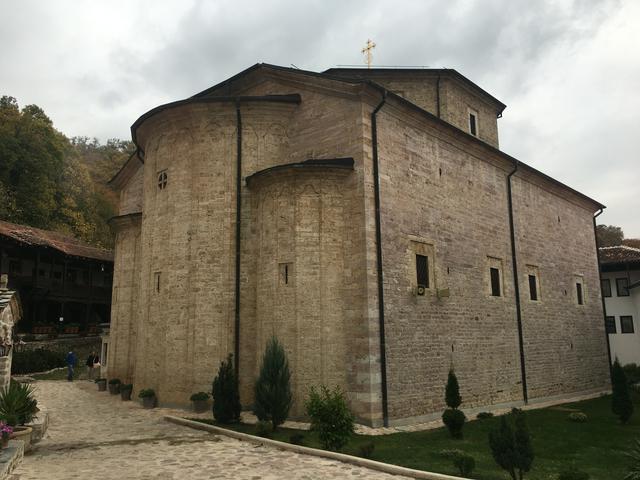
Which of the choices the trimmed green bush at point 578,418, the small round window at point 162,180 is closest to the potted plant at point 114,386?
the small round window at point 162,180

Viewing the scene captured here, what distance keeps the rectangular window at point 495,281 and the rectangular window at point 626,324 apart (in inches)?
733

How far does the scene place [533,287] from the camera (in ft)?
63.2

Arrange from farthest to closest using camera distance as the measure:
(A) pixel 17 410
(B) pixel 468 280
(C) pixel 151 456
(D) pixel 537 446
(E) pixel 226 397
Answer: (B) pixel 468 280, (E) pixel 226 397, (D) pixel 537 446, (A) pixel 17 410, (C) pixel 151 456

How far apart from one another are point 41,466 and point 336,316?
21.9 ft

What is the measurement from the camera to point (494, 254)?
17328 mm

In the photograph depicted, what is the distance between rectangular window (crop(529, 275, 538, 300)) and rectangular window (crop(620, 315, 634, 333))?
1563 centimetres

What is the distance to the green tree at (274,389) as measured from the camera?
36.7 feet

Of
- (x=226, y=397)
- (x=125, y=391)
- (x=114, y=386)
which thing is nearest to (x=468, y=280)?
(x=226, y=397)

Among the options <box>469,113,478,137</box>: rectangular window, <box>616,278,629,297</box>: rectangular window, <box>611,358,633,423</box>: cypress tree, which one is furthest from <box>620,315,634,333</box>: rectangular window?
<box>611,358,633,423</box>: cypress tree

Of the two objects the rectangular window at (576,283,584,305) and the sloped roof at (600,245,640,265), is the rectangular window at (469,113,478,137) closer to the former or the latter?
the rectangular window at (576,283,584,305)

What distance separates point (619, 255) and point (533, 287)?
53.9 ft

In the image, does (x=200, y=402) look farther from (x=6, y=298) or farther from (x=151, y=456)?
(x=6, y=298)

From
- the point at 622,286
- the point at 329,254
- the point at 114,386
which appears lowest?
the point at 114,386

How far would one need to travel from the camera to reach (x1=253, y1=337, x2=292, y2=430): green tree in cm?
1120
